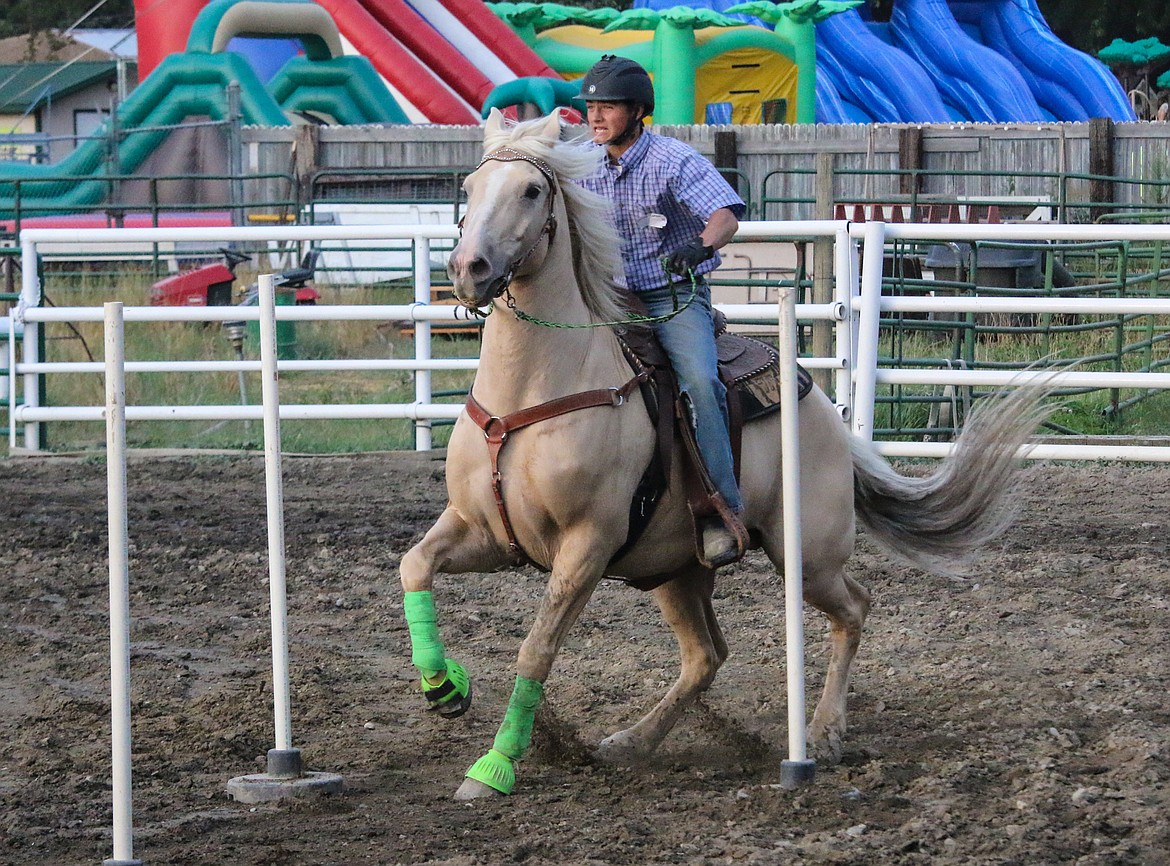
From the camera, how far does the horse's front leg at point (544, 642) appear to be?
164 inches

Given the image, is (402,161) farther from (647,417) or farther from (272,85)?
(647,417)

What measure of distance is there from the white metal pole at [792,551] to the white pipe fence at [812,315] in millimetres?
3826

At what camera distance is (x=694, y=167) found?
4684 millimetres

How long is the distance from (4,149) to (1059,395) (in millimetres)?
24152

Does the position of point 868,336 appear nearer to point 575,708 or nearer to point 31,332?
point 575,708

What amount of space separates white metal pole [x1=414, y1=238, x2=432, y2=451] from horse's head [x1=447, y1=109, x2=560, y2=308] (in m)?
5.86

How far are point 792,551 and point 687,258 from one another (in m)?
0.95

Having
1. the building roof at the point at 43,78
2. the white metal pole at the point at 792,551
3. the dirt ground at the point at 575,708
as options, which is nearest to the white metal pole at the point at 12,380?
the dirt ground at the point at 575,708

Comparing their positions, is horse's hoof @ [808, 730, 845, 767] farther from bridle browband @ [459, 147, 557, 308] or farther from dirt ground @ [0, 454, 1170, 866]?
bridle browband @ [459, 147, 557, 308]

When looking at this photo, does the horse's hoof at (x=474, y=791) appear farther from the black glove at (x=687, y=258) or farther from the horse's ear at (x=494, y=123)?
the horse's ear at (x=494, y=123)

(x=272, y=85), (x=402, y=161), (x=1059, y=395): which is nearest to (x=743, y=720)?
(x=1059, y=395)

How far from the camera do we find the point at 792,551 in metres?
4.08

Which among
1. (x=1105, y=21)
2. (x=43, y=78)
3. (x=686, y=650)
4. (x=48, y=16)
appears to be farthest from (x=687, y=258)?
(x=48, y=16)

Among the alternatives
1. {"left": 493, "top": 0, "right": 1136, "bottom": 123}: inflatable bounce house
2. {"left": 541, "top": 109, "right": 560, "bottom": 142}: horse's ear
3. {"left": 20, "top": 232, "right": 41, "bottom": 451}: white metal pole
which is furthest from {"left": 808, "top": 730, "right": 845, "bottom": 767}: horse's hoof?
{"left": 493, "top": 0, "right": 1136, "bottom": 123}: inflatable bounce house
